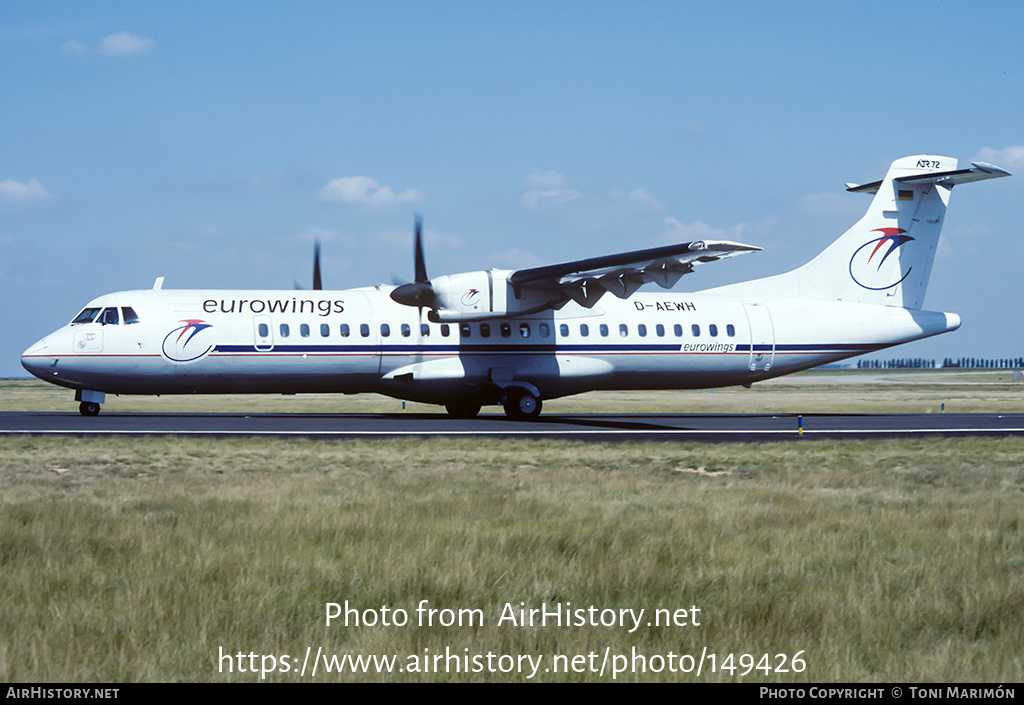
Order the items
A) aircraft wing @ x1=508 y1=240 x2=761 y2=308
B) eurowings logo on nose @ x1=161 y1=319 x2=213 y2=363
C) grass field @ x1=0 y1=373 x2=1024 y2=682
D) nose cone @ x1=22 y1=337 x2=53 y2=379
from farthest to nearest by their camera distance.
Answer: eurowings logo on nose @ x1=161 y1=319 x2=213 y2=363, nose cone @ x1=22 y1=337 x2=53 y2=379, aircraft wing @ x1=508 y1=240 x2=761 y2=308, grass field @ x1=0 y1=373 x2=1024 y2=682

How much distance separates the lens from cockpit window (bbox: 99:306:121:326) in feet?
86.3

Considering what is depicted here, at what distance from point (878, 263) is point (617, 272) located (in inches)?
440

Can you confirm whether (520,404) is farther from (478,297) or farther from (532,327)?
(478,297)

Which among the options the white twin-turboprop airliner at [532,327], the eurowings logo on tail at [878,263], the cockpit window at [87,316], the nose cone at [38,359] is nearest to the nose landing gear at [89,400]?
the white twin-turboprop airliner at [532,327]

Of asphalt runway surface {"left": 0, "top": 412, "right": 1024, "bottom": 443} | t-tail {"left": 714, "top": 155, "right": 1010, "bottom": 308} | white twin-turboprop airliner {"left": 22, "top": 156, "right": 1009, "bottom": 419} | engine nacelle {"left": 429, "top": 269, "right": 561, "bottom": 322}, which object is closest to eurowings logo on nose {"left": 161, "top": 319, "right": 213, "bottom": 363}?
white twin-turboprop airliner {"left": 22, "top": 156, "right": 1009, "bottom": 419}

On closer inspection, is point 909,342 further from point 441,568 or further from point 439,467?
point 441,568

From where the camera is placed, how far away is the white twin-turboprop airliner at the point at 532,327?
26.3 m

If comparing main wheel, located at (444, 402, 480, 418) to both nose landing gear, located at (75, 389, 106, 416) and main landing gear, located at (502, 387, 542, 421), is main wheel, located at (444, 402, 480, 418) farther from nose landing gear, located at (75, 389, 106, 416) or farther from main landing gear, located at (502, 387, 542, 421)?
nose landing gear, located at (75, 389, 106, 416)

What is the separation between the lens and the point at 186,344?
26.3 m

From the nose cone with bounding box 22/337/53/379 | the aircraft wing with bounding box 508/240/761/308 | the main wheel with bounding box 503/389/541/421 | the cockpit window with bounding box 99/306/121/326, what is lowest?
the main wheel with bounding box 503/389/541/421

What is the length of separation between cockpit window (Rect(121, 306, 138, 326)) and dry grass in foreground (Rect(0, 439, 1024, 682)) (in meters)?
10.4

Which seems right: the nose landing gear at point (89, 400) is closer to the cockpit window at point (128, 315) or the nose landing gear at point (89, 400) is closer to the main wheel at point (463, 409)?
the cockpit window at point (128, 315)

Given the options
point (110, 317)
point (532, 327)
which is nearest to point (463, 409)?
point (532, 327)
